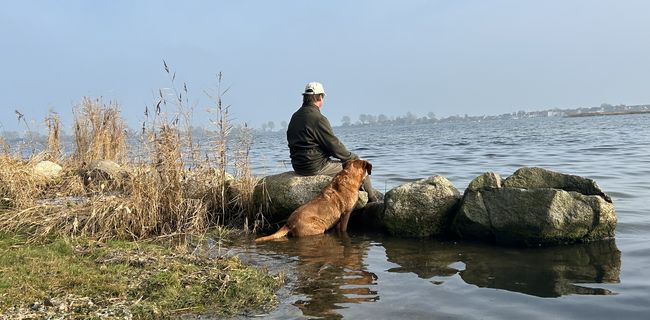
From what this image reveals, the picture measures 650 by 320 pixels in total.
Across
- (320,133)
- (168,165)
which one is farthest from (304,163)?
(168,165)

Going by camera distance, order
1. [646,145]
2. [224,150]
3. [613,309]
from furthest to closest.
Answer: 1. [646,145]
2. [224,150]
3. [613,309]

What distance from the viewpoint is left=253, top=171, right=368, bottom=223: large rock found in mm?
9258

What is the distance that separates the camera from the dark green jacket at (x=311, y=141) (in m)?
9.39

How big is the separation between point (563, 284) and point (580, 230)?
2032 millimetres

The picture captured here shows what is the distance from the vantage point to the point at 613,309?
471 centimetres

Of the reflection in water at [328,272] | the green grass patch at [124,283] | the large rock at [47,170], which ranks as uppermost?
the large rock at [47,170]

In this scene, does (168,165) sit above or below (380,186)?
above

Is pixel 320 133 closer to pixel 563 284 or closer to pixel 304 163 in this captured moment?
pixel 304 163

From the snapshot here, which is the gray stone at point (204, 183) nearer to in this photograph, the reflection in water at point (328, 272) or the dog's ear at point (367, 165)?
the reflection in water at point (328, 272)

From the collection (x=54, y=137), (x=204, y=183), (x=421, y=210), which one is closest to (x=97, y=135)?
(x=54, y=137)

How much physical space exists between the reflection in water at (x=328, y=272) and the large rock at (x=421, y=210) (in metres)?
0.69

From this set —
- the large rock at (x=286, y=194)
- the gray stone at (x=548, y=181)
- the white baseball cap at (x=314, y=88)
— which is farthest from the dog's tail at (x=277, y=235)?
the gray stone at (x=548, y=181)

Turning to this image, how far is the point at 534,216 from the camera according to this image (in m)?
7.23

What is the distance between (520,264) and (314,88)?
479 centimetres
